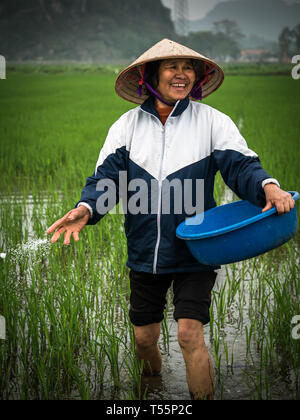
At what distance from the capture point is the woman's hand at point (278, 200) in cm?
177

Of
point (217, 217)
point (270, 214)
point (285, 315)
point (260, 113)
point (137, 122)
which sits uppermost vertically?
point (260, 113)

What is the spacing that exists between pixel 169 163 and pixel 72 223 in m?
0.42

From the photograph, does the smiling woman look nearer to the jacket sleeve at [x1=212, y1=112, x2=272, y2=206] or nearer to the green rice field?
the jacket sleeve at [x1=212, y1=112, x2=272, y2=206]

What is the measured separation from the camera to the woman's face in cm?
205

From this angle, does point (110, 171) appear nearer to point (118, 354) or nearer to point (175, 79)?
point (175, 79)

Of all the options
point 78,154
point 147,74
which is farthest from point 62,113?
point 147,74

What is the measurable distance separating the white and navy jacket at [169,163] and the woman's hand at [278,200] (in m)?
0.12

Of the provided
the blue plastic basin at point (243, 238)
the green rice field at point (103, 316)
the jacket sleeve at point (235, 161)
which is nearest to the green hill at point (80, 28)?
the green rice field at point (103, 316)

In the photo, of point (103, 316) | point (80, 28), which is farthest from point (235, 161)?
point (80, 28)

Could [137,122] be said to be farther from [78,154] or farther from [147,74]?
[78,154]

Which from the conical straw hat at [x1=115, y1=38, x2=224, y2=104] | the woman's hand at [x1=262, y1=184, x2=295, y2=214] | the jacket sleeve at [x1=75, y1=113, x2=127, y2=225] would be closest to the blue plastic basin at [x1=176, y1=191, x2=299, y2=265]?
the woman's hand at [x1=262, y1=184, x2=295, y2=214]

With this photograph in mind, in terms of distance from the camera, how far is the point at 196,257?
6.24ft

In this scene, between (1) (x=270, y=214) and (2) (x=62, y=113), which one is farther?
(2) (x=62, y=113)

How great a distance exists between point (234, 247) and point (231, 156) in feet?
1.15
